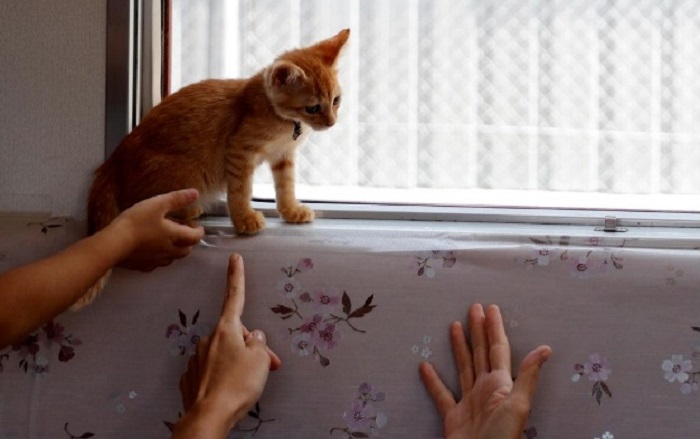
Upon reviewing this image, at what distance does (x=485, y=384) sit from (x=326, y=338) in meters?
0.28

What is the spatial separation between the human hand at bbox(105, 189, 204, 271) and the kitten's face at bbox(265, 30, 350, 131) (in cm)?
23

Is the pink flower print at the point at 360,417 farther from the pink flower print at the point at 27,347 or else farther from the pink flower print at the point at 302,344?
the pink flower print at the point at 27,347

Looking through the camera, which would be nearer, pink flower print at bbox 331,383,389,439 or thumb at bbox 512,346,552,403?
thumb at bbox 512,346,552,403

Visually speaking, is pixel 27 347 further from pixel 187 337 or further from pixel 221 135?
pixel 221 135

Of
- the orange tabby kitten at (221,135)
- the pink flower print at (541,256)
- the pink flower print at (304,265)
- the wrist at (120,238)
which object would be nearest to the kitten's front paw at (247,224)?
the orange tabby kitten at (221,135)

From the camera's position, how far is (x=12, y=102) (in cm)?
131

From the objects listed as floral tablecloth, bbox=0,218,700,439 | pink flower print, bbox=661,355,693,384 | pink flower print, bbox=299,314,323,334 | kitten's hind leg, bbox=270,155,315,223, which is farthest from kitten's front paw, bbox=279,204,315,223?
pink flower print, bbox=661,355,693,384

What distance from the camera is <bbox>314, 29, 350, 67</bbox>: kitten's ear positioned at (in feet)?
4.16

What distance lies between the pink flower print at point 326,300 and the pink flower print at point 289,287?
0.11 feet

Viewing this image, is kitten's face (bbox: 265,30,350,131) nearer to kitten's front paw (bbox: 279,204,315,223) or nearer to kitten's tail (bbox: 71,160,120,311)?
kitten's front paw (bbox: 279,204,315,223)

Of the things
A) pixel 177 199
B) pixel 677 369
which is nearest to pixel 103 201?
pixel 177 199

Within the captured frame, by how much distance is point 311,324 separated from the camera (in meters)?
1.21

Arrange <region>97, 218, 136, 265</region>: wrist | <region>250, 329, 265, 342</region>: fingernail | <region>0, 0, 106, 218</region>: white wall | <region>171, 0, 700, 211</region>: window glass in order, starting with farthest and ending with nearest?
<region>171, 0, 700, 211</region>: window glass < <region>0, 0, 106, 218</region>: white wall < <region>250, 329, 265, 342</region>: fingernail < <region>97, 218, 136, 265</region>: wrist

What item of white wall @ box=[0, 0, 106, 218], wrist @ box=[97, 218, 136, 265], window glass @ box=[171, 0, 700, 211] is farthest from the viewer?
window glass @ box=[171, 0, 700, 211]
